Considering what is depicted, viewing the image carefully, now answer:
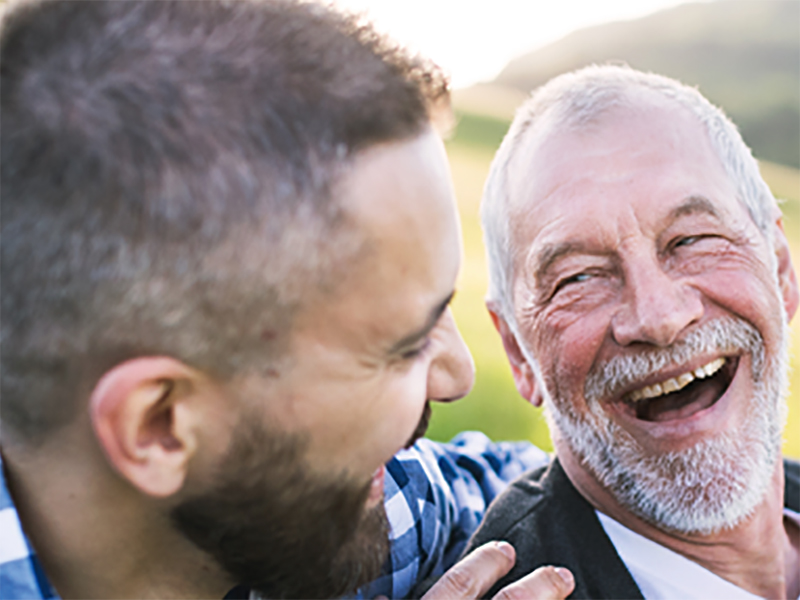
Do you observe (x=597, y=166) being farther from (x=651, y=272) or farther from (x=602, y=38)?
(x=602, y=38)

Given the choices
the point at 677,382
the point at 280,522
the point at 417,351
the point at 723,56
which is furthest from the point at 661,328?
the point at 723,56

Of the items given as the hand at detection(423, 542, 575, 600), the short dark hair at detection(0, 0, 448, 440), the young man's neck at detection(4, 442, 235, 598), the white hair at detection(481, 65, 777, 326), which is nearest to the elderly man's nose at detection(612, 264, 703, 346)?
the white hair at detection(481, 65, 777, 326)

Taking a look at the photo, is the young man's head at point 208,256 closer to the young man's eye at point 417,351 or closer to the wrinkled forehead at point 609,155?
the young man's eye at point 417,351

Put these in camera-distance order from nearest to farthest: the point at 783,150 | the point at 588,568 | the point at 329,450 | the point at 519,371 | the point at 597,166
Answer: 1. the point at 329,450
2. the point at 588,568
3. the point at 597,166
4. the point at 519,371
5. the point at 783,150

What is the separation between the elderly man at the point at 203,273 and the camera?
126 centimetres

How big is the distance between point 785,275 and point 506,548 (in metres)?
1.32

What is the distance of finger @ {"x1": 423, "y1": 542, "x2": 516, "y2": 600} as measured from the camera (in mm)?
1935

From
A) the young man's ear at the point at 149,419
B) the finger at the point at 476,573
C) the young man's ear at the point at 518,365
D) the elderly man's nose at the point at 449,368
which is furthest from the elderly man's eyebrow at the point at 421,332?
the young man's ear at the point at 518,365

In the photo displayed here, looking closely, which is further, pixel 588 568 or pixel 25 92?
pixel 588 568

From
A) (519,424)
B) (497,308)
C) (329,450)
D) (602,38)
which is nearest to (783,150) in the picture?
(602,38)

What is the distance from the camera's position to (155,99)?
1.25 m

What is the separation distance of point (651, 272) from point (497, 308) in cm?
67

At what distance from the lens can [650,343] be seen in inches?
85.6

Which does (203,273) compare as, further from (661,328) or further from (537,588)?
(661,328)
